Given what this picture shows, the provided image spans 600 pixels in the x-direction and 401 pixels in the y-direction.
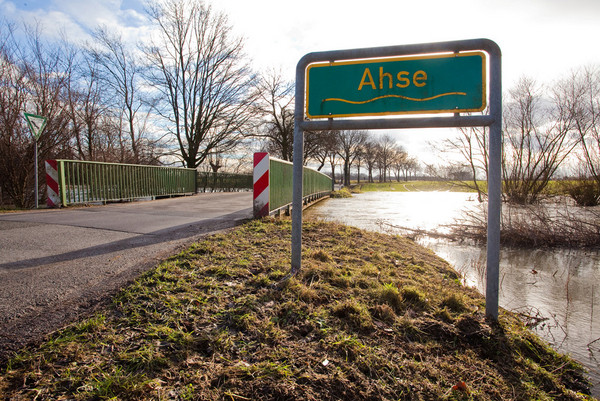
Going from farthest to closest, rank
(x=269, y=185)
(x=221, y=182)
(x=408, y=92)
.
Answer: (x=221, y=182), (x=269, y=185), (x=408, y=92)

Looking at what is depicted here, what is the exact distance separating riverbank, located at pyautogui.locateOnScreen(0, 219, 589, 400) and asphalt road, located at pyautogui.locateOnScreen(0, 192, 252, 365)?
0.76ft

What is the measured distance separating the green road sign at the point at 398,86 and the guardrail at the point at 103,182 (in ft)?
29.5

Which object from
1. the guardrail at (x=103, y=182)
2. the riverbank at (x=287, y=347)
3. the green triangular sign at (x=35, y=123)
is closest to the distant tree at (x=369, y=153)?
the guardrail at (x=103, y=182)

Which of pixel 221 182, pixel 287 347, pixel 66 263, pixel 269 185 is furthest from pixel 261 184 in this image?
pixel 221 182

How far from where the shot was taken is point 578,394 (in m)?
1.81

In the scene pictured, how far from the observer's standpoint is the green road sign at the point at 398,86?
274 cm

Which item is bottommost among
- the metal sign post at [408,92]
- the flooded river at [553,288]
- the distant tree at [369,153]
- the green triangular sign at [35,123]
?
the flooded river at [553,288]

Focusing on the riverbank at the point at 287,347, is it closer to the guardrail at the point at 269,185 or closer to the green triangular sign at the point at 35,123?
the guardrail at the point at 269,185

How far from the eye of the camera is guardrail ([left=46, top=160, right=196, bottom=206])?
8.87 meters

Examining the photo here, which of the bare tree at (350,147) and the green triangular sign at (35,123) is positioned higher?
the bare tree at (350,147)

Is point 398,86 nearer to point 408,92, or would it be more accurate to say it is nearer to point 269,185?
point 408,92

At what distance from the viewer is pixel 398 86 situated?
2.92m

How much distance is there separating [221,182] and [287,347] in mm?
23890

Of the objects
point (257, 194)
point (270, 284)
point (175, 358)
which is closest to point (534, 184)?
point (257, 194)
